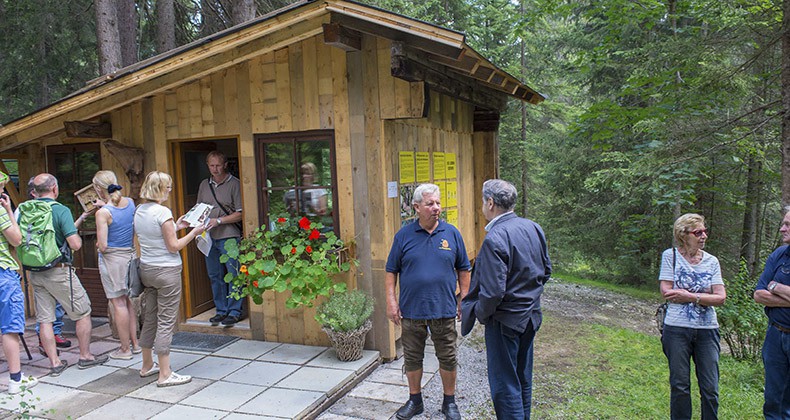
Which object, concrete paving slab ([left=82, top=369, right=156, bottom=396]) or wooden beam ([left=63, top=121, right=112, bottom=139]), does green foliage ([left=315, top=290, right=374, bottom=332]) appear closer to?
concrete paving slab ([left=82, top=369, right=156, bottom=396])

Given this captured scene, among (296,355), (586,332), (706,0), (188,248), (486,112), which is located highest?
(706,0)

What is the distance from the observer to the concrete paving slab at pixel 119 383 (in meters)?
4.06

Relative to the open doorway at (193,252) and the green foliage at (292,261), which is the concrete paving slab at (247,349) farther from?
the green foliage at (292,261)

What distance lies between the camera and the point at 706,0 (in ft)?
21.8

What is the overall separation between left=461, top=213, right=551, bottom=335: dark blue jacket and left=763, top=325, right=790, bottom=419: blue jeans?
156cm

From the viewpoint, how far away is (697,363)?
3291 millimetres

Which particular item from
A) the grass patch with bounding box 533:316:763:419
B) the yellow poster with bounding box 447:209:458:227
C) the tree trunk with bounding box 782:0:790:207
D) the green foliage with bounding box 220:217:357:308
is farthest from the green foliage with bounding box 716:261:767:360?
the green foliage with bounding box 220:217:357:308

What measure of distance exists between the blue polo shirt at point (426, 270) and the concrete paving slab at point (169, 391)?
1837 mm

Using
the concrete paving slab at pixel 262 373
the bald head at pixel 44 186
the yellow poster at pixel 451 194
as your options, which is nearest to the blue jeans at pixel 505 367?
the concrete paving slab at pixel 262 373

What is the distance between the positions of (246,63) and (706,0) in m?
5.90

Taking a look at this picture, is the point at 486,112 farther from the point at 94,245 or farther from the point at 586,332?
the point at 94,245

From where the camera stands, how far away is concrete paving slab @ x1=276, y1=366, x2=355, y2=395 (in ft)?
13.2

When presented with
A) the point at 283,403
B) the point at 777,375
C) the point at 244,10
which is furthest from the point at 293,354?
the point at 244,10

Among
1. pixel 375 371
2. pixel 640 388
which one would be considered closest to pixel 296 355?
pixel 375 371
